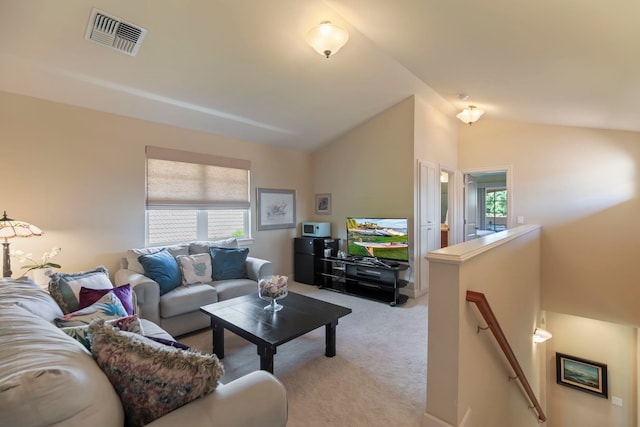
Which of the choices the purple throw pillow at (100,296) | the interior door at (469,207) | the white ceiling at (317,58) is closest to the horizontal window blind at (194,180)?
the white ceiling at (317,58)

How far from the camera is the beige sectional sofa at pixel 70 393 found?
2.36ft

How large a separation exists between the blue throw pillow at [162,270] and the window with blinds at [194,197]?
0.66m

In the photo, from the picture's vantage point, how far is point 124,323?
1393mm

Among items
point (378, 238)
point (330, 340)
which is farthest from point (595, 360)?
point (330, 340)

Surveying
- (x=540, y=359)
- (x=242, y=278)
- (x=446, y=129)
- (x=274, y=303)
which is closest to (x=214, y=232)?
(x=242, y=278)

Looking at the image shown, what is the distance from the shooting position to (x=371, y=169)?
4832 millimetres

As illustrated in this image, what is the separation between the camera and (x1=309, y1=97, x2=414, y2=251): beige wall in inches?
174

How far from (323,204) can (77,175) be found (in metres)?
3.63

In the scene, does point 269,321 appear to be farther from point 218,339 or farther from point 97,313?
point 97,313

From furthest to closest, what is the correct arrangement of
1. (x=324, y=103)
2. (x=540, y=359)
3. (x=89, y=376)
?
1. (x=540, y=359)
2. (x=324, y=103)
3. (x=89, y=376)

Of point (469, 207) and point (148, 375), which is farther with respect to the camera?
point (469, 207)

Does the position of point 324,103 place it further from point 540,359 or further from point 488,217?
point 488,217

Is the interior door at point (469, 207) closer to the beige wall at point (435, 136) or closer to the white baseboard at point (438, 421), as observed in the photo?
the beige wall at point (435, 136)

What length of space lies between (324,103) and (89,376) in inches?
153
